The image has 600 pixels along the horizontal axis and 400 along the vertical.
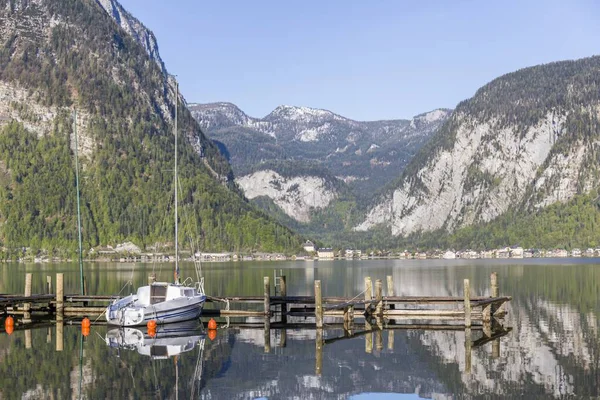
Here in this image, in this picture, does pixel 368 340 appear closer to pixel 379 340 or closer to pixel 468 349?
pixel 379 340

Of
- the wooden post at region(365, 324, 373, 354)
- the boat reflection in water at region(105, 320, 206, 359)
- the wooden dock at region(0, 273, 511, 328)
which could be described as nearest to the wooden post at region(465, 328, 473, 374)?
the wooden dock at region(0, 273, 511, 328)

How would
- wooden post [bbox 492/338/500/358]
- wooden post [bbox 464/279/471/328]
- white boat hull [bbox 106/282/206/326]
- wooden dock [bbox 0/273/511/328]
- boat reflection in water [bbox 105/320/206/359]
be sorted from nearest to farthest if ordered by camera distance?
wooden post [bbox 492/338/500/358] → boat reflection in water [bbox 105/320/206/359] → wooden post [bbox 464/279/471/328] → white boat hull [bbox 106/282/206/326] → wooden dock [bbox 0/273/511/328]

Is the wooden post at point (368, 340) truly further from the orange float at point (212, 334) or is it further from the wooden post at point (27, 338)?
the wooden post at point (27, 338)

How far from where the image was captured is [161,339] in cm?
6050

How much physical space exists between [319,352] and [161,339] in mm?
11963

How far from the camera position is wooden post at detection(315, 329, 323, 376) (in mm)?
48812

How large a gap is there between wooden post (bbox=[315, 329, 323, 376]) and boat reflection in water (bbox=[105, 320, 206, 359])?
23.9ft

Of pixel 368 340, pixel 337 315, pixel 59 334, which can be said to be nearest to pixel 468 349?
pixel 368 340

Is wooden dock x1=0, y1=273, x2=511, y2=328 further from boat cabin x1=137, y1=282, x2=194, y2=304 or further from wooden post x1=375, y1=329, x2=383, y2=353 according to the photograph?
boat cabin x1=137, y1=282, x2=194, y2=304

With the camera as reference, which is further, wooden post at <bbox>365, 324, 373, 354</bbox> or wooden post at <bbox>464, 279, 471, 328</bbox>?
wooden post at <bbox>464, 279, 471, 328</bbox>

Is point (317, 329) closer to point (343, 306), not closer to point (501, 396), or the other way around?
point (343, 306)

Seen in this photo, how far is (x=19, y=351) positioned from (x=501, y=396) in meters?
29.6

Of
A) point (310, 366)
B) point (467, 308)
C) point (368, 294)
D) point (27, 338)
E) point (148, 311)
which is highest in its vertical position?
point (368, 294)

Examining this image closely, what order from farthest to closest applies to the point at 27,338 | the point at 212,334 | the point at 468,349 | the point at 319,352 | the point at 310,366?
the point at 212,334, the point at 27,338, the point at 468,349, the point at 319,352, the point at 310,366
